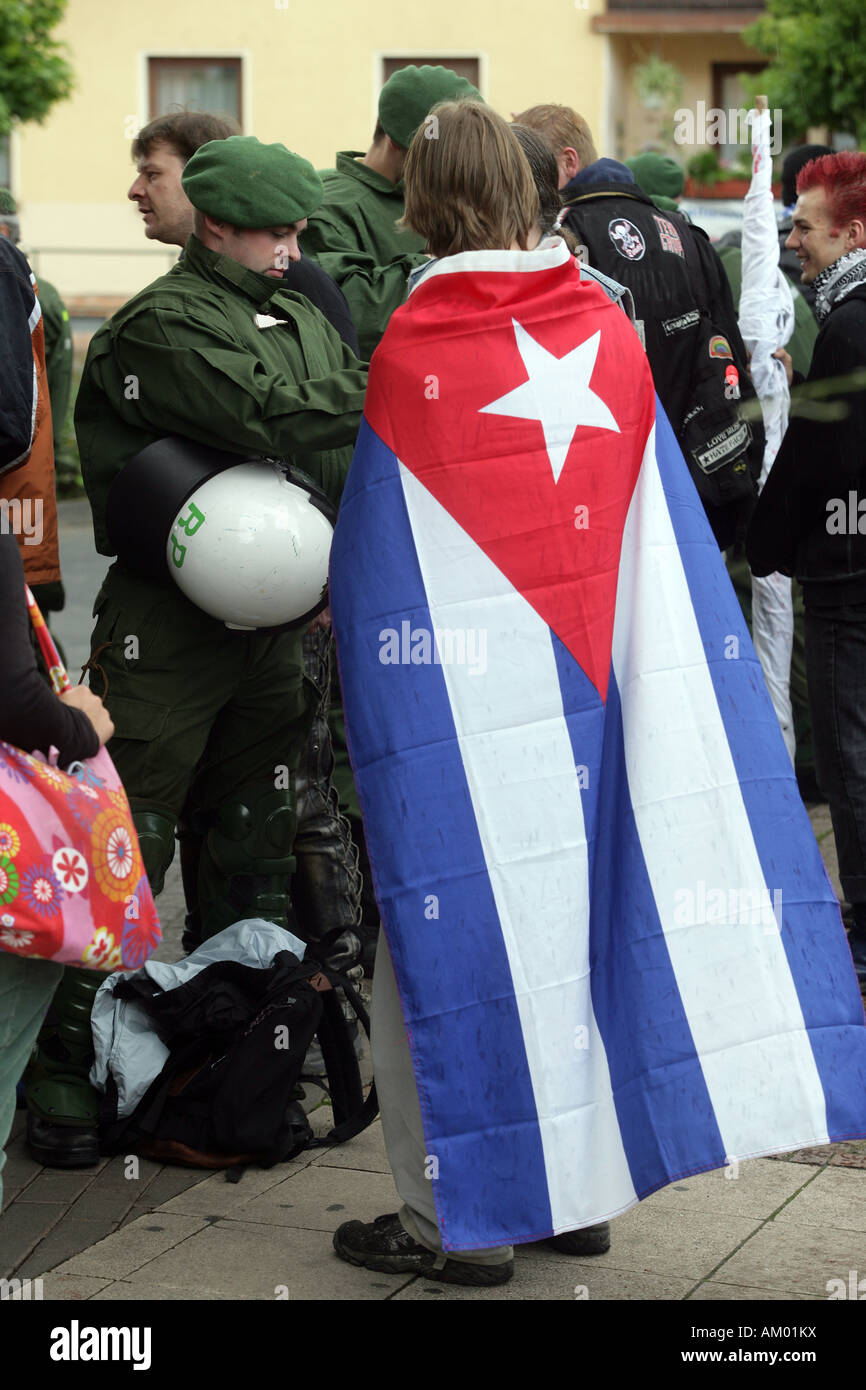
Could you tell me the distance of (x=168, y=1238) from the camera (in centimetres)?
368

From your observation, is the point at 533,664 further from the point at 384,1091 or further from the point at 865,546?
the point at 865,546

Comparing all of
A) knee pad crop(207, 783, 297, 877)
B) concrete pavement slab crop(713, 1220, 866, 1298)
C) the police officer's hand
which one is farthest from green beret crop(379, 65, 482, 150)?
concrete pavement slab crop(713, 1220, 866, 1298)

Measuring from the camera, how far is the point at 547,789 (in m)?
3.32

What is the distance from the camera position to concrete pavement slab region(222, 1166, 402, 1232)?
3.80 m

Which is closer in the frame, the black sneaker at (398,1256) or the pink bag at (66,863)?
the pink bag at (66,863)

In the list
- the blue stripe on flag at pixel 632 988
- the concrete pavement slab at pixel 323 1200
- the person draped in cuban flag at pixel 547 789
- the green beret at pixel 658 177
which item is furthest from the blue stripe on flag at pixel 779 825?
the green beret at pixel 658 177

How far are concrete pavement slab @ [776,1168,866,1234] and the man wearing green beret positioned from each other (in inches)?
99.2

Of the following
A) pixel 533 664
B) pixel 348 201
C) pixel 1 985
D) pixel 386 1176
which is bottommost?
pixel 386 1176

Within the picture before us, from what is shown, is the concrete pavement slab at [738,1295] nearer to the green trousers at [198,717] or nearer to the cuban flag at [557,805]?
the cuban flag at [557,805]

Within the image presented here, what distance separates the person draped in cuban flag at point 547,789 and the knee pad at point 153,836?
91 cm

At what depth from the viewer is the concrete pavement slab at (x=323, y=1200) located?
12.5ft
